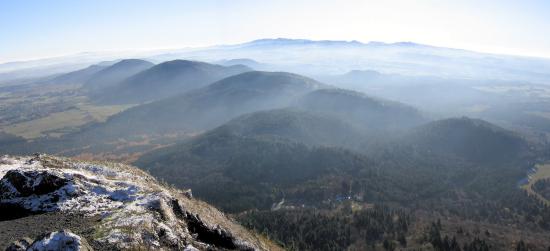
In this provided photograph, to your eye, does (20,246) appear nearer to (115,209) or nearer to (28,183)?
(115,209)

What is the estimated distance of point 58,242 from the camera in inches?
882

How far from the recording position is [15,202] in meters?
32.0

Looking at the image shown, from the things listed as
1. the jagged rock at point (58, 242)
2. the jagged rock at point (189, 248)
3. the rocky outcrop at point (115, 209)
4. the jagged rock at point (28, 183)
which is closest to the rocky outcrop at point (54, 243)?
the jagged rock at point (58, 242)

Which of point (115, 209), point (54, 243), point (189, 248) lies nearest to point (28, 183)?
point (115, 209)

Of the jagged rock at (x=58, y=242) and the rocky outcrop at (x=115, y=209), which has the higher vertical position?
the jagged rock at (x=58, y=242)

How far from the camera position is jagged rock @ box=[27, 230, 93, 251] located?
22.2 metres

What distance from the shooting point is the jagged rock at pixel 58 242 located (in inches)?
874

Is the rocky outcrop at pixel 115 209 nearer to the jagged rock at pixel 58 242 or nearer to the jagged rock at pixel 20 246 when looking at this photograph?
the jagged rock at pixel 58 242

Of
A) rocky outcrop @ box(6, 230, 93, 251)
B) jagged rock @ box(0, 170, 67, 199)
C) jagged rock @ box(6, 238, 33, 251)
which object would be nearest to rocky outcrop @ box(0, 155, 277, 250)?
jagged rock @ box(0, 170, 67, 199)

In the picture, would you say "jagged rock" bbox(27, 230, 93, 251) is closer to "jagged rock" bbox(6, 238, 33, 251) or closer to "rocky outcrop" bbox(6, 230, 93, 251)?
"rocky outcrop" bbox(6, 230, 93, 251)

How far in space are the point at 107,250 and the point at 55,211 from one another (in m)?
9.24

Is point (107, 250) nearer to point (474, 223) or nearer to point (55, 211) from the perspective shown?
point (55, 211)

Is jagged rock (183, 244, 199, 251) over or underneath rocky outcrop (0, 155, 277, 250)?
underneath

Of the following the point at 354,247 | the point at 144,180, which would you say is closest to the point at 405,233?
the point at 354,247
